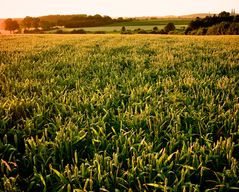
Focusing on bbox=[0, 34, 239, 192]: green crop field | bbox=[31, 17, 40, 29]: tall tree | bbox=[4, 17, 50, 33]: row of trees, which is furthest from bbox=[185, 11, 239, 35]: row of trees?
bbox=[0, 34, 239, 192]: green crop field

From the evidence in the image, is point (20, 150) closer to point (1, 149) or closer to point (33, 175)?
point (1, 149)

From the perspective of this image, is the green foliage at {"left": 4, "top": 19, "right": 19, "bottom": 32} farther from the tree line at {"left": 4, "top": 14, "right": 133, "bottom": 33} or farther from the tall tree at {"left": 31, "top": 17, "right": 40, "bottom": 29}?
the tall tree at {"left": 31, "top": 17, "right": 40, "bottom": 29}

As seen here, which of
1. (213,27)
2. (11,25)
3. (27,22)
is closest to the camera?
(213,27)

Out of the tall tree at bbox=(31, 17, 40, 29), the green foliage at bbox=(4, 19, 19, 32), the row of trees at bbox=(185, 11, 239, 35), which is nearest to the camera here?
the row of trees at bbox=(185, 11, 239, 35)

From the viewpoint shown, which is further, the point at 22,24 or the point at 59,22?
the point at 22,24

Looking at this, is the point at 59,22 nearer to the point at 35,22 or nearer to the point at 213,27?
the point at 35,22

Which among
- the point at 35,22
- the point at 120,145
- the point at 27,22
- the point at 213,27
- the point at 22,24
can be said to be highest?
the point at 27,22

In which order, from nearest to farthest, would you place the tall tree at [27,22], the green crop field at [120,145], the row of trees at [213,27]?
the green crop field at [120,145]
the row of trees at [213,27]
the tall tree at [27,22]

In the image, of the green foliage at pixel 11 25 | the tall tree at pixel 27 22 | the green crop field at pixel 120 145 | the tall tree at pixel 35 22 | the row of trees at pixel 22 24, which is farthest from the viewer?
the green foliage at pixel 11 25

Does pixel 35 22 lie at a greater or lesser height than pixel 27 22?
lesser

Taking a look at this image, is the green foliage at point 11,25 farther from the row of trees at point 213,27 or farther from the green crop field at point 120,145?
the green crop field at point 120,145

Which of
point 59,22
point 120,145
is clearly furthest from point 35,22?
point 120,145

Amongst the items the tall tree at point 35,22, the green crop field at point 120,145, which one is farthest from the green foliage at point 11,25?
the green crop field at point 120,145

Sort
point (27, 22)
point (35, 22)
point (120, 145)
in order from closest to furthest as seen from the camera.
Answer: point (120, 145), point (35, 22), point (27, 22)
